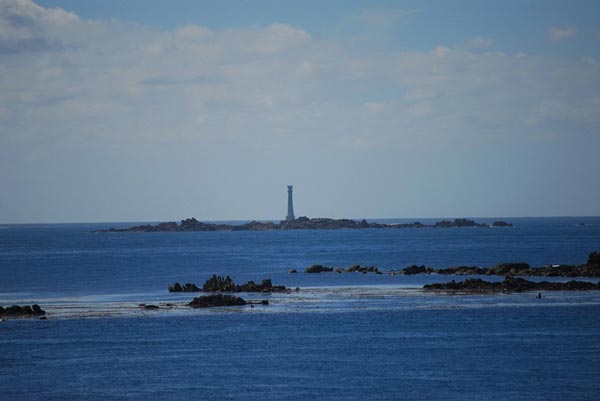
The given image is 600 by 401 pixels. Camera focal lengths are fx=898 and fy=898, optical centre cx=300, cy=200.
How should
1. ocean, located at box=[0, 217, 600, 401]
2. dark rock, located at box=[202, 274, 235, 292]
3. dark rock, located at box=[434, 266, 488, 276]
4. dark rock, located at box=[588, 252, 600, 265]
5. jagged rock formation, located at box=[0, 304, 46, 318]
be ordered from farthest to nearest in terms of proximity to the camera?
dark rock, located at box=[434, 266, 488, 276] < dark rock, located at box=[588, 252, 600, 265] < dark rock, located at box=[202, 274, 235, 292] < jagged rock formation, located at box=[0, 304, 46, 318] < ocean, located at box=[0, 217, 600, 401]

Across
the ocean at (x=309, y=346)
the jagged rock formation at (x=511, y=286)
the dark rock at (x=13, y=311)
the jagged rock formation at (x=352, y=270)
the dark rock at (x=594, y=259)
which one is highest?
the dark rock at (x=594, y=259)

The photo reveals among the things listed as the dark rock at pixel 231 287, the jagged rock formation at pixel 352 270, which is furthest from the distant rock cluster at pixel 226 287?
the jagged rock formation at pixel 352 270

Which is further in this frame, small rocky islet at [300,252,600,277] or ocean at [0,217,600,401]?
small rocky islet at [300,252,600,277]

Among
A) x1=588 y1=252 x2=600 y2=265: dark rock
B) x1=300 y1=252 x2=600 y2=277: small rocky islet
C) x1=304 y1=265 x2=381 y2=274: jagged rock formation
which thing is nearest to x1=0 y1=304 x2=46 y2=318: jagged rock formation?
x1=300 y1=252 x2=600 y2=277: small rocky islet

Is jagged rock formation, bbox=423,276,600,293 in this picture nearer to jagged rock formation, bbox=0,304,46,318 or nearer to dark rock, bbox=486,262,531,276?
dark rock, bbox=486,262,531,276

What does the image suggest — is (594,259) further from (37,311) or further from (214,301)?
(37,311)

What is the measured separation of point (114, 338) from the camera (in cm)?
5684

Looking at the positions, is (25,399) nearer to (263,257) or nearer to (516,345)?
(516,345)

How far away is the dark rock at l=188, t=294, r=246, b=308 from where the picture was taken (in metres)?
73.7

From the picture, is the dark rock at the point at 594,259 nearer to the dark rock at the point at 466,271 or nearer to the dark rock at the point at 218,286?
the dark rock at the point at 466,271

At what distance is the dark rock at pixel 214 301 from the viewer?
7369 centimetres

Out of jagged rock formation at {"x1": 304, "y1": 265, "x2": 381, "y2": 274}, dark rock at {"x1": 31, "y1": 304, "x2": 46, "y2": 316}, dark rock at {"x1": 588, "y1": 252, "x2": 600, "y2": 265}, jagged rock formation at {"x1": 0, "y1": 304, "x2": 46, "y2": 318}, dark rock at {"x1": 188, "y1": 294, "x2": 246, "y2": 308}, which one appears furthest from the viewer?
jagged rock formation at {"x1": 304, "y1": 265, "x2": 381, "y2": 274}

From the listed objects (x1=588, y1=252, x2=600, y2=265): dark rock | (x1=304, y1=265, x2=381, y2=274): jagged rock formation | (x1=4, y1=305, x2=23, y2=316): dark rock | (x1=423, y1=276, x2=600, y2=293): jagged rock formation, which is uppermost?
(x1=588, y1=252, x2=600, y2=265): dark rock

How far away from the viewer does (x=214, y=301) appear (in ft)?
245
